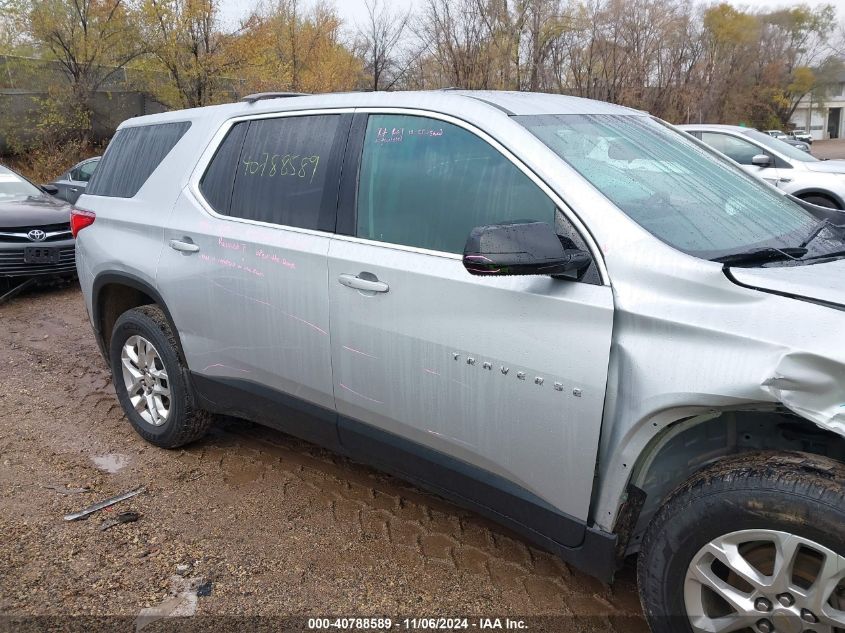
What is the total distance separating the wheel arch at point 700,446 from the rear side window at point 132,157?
2.92 meters

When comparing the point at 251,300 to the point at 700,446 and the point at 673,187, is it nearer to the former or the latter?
the point at 673,187

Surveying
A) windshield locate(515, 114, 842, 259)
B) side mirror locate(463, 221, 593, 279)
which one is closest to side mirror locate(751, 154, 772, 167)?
windshield locate(515, 114, 842, 259)

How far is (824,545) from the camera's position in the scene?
1.73m

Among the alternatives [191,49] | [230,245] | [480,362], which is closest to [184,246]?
[230,245]

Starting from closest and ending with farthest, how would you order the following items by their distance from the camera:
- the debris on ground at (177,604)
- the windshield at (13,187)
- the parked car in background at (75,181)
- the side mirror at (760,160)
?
the debris on ground at (177,604) → the windshield at (13,187) → the side mirror at (760,160) → the parked car in background at (75,181)

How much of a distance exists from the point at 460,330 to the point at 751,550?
109 cm

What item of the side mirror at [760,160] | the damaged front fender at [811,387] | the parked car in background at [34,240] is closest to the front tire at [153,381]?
the damaged front fender at [811,387]

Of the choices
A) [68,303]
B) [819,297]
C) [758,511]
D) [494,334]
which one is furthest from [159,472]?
[68,303]

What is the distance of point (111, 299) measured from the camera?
4188mm

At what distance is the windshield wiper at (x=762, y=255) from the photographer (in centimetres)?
214

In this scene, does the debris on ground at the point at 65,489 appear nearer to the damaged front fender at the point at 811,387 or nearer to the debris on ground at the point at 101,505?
the debris on ground at the point at 101,505

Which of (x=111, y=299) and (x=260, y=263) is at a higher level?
(x=260, y=263)

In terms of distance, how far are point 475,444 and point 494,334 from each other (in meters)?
0.42

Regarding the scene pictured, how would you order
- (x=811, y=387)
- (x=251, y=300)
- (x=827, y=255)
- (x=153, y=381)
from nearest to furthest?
(x=811, y=387)
(x=827, y=255)
(x=251, y=300)
(x=153, y=381)
